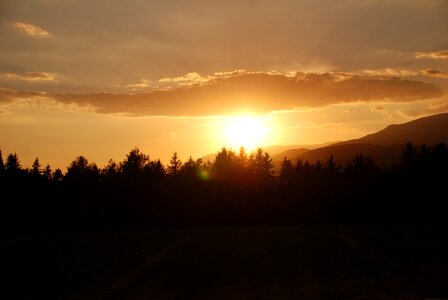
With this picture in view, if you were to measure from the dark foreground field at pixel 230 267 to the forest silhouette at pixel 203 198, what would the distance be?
37357mm

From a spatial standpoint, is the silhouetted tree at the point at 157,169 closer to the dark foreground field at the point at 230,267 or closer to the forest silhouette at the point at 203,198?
the forest silhouette at the point at 203,198

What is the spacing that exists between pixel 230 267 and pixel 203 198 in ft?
204

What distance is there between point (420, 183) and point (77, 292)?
8927 centimetres

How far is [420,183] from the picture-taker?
97812 mm

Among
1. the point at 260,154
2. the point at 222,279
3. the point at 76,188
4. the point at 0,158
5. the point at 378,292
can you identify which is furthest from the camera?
the point at 260,154

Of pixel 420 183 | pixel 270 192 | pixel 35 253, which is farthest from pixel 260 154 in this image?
pixel 35 253

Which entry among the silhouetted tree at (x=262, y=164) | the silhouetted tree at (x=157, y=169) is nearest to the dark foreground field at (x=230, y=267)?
the silhouetted tree at (x=157, y=169)

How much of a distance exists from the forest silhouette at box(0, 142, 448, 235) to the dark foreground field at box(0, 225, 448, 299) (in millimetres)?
37357

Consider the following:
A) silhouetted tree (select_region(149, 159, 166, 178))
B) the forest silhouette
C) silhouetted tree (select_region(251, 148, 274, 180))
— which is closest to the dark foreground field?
the forest silhouette

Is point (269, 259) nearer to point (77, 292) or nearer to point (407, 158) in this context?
point (77, 292)

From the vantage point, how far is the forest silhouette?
8262 centimetres

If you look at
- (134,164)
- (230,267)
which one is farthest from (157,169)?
(230,267)

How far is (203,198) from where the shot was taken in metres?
91.0

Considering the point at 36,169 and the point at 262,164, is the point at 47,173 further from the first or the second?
the point at 262,164
